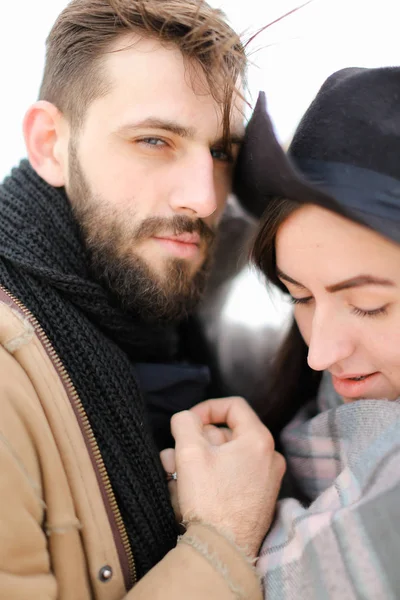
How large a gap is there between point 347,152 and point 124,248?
61 cm

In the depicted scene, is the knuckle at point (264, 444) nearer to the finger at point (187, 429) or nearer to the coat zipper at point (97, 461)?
the finger at point (187, 429)

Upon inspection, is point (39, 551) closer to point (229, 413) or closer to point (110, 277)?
point (229, 413)

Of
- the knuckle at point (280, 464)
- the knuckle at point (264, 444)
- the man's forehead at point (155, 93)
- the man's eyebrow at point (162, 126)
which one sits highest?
the man's forehead at point (155, 93)

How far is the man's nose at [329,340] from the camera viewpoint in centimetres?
107

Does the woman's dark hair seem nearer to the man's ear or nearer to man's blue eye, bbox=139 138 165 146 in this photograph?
man's blue eye, bbox=139 138 165 146

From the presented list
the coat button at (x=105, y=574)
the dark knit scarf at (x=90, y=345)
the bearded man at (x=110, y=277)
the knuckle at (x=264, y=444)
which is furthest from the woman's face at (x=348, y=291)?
the coat button at (x=105, y=574)

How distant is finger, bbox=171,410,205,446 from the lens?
4.00 ft

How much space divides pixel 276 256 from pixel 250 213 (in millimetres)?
371

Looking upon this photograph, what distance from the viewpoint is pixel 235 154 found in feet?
4.87

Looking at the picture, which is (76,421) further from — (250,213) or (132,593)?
(250,213)

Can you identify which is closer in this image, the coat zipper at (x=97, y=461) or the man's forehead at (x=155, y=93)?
the coat zipper at (x=97, y=461)

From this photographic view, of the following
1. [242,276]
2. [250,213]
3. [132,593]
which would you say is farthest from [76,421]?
[242,276]

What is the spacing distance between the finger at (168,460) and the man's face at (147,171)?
35 cm

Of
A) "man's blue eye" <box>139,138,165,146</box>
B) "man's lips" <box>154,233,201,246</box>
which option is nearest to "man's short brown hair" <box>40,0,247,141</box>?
"man's blue eye" <box>139,138,165,146</box>
